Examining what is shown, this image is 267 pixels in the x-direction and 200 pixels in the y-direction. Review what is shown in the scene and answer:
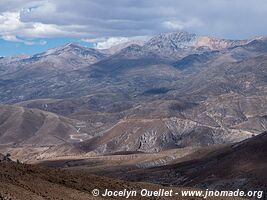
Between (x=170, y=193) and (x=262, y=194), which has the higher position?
(x=170, y=193)

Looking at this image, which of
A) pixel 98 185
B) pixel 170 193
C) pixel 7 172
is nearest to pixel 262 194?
pixel 170 193

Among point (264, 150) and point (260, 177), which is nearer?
point (260, 177)

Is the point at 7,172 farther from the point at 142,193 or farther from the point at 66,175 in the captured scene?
the point at 142,193

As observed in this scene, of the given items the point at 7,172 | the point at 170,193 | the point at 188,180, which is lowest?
the point at 188,180

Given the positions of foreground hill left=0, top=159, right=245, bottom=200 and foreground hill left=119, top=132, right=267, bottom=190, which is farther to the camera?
foreground hill left=119, top=132, right=267, bottom=190

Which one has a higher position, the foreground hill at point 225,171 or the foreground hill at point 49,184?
the foreground hill at point 49,184

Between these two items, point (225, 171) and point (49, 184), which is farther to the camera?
point (225, 171)

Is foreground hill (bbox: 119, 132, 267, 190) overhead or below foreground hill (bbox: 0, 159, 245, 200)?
below

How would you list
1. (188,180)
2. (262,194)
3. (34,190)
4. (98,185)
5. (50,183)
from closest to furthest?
1. (34,190)
2. (50,183)
3. (98,185)
4. (262,194)
5. (188,180)

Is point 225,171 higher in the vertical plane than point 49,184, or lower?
lower

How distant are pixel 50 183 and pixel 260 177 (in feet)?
248

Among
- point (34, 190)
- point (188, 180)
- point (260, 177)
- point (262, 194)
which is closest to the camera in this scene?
point (34, 190)

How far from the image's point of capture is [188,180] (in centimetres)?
13888

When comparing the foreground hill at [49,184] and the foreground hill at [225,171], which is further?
the foreground hill at [225,171]
